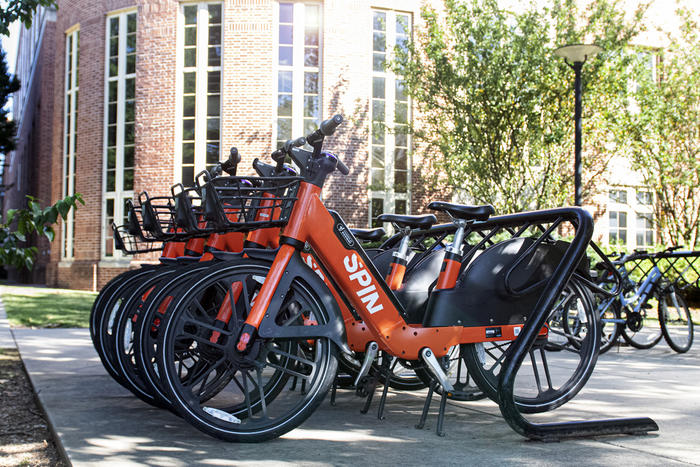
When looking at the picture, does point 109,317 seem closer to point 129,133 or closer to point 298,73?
point 298,73

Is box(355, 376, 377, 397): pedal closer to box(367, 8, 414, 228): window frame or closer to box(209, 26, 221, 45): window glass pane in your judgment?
box(367, 8, 414, 228): window frame

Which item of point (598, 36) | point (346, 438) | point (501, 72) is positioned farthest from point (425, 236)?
point (598, 36)

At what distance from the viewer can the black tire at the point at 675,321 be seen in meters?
7.58

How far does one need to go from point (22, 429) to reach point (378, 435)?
1.92 meters

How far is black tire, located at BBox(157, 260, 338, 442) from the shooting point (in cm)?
298

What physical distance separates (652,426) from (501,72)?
1156 cm

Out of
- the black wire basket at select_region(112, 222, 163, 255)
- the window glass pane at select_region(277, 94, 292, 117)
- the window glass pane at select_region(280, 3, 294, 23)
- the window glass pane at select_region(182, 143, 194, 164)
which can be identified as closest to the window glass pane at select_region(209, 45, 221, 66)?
the window glass pane at select_region(280, 3, 294, 23)

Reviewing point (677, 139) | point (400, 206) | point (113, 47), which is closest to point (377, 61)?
point (400, 206)

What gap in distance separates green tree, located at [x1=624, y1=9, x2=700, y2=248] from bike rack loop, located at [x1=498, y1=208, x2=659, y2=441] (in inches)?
568

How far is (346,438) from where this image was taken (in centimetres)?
327

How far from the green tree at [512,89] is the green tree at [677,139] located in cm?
241

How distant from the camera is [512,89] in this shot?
14242 mm

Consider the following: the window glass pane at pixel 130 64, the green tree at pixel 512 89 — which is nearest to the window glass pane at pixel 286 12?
the green tree at pixel 512 89

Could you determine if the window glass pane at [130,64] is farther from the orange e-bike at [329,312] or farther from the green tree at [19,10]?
the orange e-bike at [329,312]
